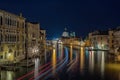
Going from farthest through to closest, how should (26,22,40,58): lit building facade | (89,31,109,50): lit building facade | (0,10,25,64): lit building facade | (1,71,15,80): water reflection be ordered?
(89,31,109,50): lit building facade → (26,22,40,58): lit building facade → (0,10,25,64): lit building facade → (1,71,15,80): water reflection

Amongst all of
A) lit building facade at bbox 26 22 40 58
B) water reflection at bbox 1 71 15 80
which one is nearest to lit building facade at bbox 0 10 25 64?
lit building facade at bbox 26 22 40 58

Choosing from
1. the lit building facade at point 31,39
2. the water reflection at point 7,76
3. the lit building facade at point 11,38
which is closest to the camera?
the water reflection at point 7,76

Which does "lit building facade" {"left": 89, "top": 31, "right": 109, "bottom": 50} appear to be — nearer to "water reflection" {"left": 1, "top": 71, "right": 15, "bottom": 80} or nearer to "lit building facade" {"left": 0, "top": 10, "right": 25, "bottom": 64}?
"lit building facade" {"left": 0, "top": 10, "right": 25, "bottom": 64}

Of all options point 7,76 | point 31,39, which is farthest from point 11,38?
point 31,39

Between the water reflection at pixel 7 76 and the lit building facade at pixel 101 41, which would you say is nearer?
the water reflection at pixel 7 76

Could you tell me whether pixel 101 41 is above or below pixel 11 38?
above

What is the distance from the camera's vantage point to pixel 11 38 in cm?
6581

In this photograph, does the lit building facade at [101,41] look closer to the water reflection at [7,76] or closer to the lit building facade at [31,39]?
the lit building facade at [31,39]

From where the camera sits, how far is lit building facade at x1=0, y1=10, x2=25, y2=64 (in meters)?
59.7

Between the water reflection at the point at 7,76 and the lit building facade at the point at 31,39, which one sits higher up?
the lit building facade at the point at 31,39

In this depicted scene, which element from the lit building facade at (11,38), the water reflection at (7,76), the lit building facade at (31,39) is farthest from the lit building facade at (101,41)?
the water reflection at (7,76)

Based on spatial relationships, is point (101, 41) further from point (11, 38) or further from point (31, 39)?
point (11, 38)

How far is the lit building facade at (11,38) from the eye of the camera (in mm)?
59688

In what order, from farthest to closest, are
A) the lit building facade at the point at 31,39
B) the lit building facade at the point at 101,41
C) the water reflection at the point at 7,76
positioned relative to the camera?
1. the lit building facade at the point at 101,41
2. the lit building facade at the point at 31,39
3. the water reflection at the point at 7,76
